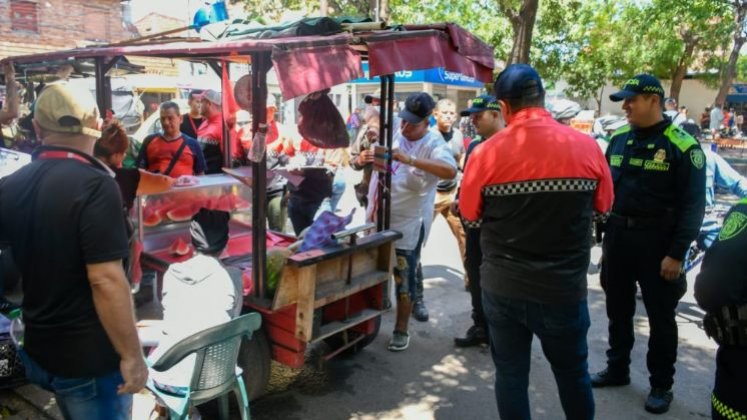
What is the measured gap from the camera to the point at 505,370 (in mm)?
2629

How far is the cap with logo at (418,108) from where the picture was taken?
4.06 meters

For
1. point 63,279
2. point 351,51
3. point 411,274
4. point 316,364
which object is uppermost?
point 351,51

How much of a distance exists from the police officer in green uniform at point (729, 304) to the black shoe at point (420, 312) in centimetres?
318

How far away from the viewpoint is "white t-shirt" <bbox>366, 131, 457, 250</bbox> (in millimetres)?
4164

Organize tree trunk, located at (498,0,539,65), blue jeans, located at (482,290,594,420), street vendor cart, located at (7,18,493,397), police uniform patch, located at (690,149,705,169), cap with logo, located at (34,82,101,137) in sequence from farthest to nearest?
tree trunk, located at (498,0,539,65)
police uniform patch, located at (690,149,705,169)
street vendor cart, located at (7,18,493,397)
blue jeans, located at (482,290,594,420)
cap with logo, located at (34,82,101,137)

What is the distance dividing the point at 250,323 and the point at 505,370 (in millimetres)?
1199

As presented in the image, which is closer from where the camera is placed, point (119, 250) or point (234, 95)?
point (119, 250)

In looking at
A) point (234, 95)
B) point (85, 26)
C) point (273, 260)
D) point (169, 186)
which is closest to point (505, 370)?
point (273, 260)

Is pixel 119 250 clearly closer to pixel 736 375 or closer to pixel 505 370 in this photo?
pixel 505 370

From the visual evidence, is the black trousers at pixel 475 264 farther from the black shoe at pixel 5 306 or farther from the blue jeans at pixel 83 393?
the black shoe at pixel 5 306

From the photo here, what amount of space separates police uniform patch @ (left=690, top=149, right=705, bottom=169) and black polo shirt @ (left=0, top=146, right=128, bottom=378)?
9.82 feet

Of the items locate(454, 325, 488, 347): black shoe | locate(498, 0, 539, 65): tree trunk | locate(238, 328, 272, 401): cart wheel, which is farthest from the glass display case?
locate(498, 0, 539, 65): tree trunk

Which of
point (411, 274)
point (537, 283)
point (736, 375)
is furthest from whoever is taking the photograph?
point (411, 274)

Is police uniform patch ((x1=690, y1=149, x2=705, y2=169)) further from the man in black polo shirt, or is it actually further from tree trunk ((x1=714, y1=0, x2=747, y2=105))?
tree trunk ((x1=714, y1=0, x2=747, y2=105))
